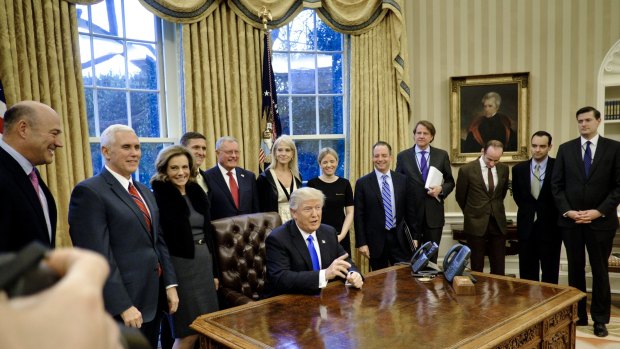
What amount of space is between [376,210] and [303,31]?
9.09 ft

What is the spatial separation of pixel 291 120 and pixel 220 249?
2915mm

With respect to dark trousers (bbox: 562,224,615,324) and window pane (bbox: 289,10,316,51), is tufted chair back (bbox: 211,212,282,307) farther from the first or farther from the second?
window pane (bbox: 289,10,316,51)

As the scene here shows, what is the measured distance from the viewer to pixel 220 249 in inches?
116

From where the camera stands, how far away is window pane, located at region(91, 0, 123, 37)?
13.9 ft

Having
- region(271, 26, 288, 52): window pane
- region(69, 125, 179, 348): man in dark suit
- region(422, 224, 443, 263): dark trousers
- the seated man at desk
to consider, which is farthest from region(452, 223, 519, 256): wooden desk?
region(69, 125, 179, 348): man in dark suit

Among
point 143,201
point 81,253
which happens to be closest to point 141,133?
point 143,201

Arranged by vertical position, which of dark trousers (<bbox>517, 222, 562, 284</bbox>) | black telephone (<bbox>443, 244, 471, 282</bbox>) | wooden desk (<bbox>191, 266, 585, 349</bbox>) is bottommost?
dark trousers (<bbox>517, 222, 562, 284</bbox>)

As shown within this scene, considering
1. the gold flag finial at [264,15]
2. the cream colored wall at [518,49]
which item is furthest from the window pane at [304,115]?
the cream colored wall at [518,49]

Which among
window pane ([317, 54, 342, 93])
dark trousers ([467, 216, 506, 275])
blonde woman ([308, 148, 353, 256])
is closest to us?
blonde woman ([308, 148, 353, 256])

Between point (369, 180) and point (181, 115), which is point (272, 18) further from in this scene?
point (369, 180)

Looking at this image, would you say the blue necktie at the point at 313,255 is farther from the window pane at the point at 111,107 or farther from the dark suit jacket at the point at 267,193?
the window pane at the point at 111,107

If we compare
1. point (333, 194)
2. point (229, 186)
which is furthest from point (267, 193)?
point (333, 194)

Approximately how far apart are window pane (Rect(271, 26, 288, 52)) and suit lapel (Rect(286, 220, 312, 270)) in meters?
3.33

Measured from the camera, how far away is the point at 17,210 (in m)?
1.72
